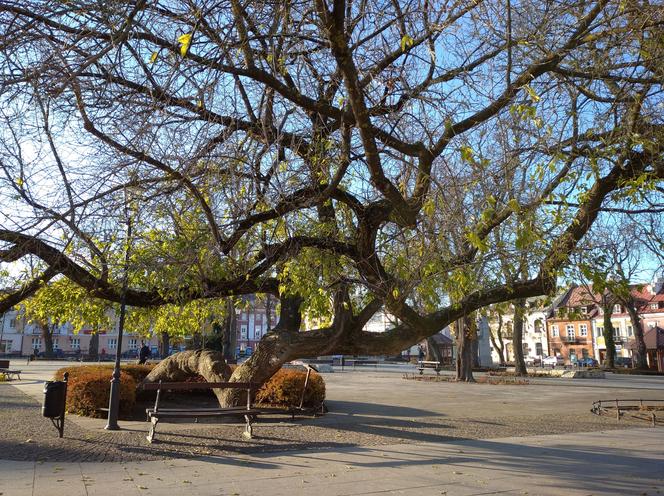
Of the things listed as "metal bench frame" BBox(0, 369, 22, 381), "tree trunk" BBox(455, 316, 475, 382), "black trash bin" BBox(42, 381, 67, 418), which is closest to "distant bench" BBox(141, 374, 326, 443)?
"black trash bin" BBox(42, 381, 67, 418)

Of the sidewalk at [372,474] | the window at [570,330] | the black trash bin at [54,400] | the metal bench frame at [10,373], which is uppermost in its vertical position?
the window at [570,330]

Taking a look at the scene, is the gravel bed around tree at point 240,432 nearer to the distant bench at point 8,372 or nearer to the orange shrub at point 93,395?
the orange shrub at point 93,395

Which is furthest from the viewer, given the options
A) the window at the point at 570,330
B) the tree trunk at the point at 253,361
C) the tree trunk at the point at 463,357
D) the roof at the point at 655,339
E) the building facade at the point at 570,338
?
the window at the point at 570,330

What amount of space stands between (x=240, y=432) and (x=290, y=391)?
343cm

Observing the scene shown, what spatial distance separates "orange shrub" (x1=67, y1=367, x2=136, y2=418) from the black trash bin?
295 cm

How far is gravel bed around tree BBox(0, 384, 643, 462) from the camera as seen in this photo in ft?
25.4

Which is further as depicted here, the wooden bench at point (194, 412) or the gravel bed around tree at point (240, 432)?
the wooden bench at point (194, 412)

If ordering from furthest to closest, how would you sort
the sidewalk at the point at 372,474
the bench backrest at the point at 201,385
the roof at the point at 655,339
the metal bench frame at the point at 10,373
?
1. the roof at the point at 655,339
2. the metal bench frame at the point at 10,373
3. the bench backrest at the point at 201,385
4. the sidewalk at the point at 372,474

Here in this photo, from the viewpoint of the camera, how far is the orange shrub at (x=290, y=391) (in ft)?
42.7

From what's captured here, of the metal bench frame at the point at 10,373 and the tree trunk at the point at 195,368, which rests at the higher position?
the tree trunk at the point at 195,368

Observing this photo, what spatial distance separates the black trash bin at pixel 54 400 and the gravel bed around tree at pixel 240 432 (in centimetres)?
42

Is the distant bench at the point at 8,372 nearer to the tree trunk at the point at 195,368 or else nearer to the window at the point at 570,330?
the tree trunk at the point at 195,368

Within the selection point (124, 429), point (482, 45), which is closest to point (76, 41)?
point (482, 45)

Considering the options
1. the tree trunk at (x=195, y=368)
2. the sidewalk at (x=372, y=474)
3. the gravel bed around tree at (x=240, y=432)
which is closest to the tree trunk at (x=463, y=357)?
the gravel bed around tree at (x=240, y=432)
